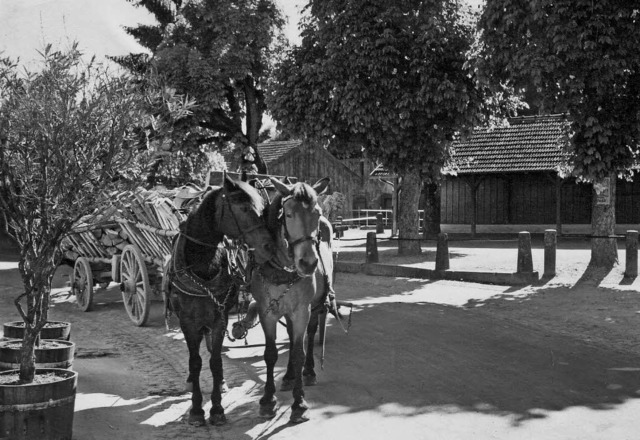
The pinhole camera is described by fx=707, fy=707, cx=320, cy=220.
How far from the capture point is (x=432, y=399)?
6773mm

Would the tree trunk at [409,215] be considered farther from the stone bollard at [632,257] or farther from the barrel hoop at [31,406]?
the barrel hoop at [31,406]

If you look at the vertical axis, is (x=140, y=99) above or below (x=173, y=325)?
above

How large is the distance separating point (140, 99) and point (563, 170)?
1863 cm

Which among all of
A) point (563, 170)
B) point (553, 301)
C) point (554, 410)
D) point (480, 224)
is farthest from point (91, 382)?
point (480, 224)

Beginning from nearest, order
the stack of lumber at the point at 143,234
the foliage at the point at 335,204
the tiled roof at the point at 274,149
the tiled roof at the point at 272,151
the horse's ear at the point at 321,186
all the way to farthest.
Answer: the horse's ear at the point at 321,186, the stack of lumber at the point at 143,234, the foliage at the point at 335,204, the tiled roof at the point at 272,151, the tiled roof at the point at 274,149

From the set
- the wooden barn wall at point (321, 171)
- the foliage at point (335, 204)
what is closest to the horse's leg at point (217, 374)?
the foliage at point (335, 204)

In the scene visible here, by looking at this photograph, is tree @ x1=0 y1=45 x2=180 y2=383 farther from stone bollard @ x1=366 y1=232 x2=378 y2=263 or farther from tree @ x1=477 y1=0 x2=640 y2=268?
stone bollard @ x1=366 y1=232 x2=378 y2=263

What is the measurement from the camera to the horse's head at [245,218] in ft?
18.8

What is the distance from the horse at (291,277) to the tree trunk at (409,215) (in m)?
15.5

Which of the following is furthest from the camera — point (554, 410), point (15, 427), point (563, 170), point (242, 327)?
point (563, 170)

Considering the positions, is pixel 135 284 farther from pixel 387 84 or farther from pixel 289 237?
pixel 387 84

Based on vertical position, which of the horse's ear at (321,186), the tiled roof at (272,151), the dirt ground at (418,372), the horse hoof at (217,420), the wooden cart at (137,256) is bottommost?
the dirt ground at (418,372)

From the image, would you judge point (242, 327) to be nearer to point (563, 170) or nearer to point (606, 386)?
point (606, 386)

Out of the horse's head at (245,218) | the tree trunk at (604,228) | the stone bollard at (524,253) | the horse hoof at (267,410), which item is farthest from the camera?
the tree trunk at (604,228)
